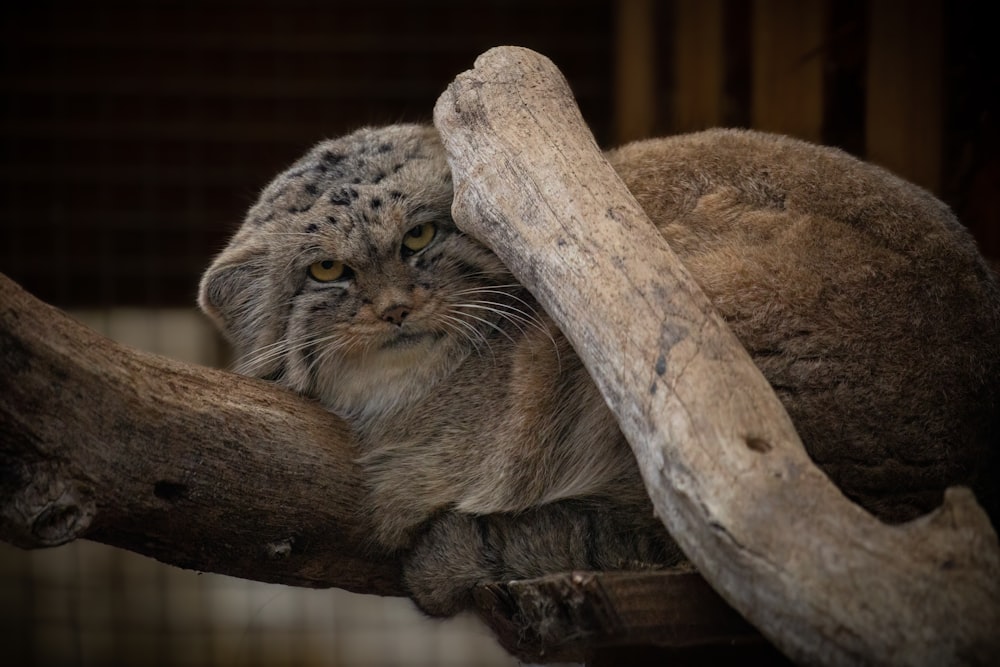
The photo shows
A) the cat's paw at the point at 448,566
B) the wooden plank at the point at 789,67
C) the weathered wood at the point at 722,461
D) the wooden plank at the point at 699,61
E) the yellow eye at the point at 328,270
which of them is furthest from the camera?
the wooden plank at the point at 699,61

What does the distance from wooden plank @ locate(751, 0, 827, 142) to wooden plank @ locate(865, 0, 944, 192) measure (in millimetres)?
298

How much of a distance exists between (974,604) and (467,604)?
1.29 m

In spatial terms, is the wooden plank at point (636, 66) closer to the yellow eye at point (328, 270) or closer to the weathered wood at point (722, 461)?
the yellow eye at point (328, 270)

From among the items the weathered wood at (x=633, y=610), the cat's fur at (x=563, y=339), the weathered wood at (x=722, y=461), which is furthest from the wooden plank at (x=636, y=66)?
the weathered wood at (x=633, y=610)

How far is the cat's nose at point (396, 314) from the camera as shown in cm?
273

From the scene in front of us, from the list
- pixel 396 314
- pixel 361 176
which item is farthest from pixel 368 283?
pixel 361 176

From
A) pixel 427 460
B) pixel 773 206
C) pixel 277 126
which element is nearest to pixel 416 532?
pixel 427 460

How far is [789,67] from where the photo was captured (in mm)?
4266

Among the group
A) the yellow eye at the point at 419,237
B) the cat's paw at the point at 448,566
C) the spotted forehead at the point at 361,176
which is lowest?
the cat's paw at the point at 448,566

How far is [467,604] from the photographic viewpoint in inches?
101

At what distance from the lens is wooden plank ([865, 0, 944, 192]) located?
363 cm

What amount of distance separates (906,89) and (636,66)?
7.11 ft

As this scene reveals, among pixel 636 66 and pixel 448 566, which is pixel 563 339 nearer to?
pixel 448 566

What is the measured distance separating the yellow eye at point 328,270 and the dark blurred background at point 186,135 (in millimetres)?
2692
